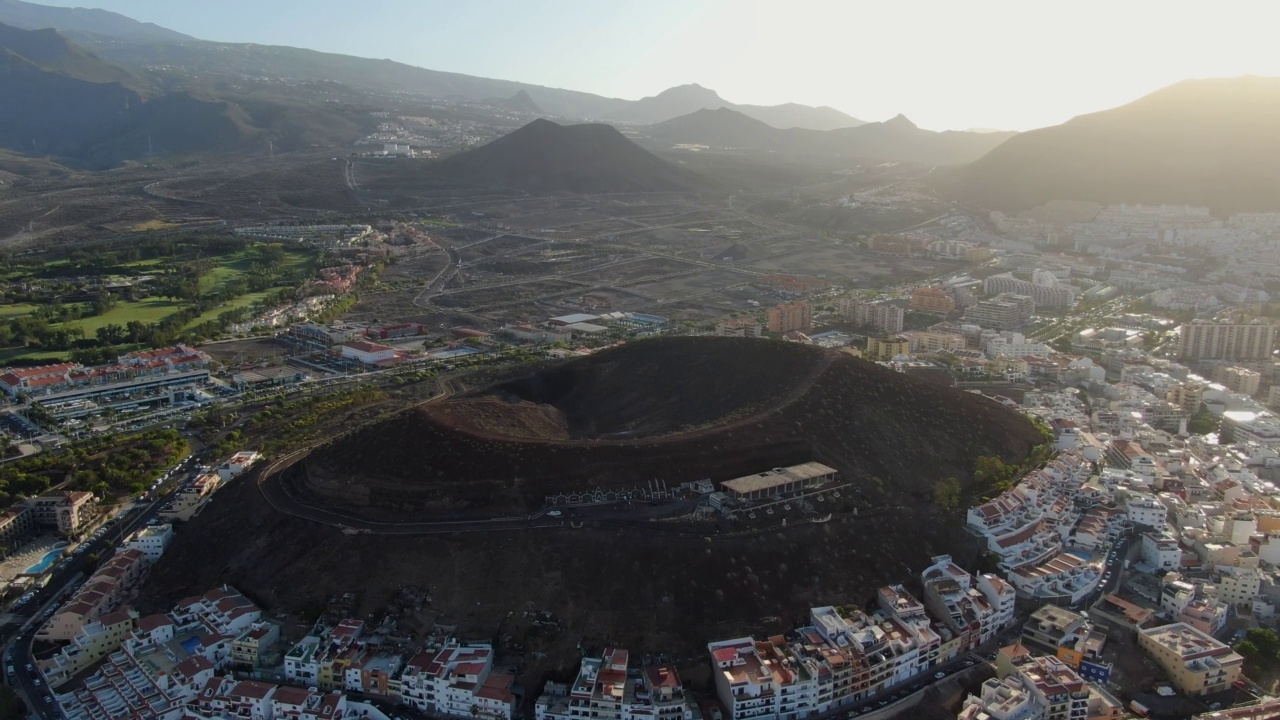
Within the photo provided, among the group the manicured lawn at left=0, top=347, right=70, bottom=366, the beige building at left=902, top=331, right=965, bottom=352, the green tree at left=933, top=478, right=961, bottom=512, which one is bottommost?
the manicured lawn at left=0, top=347, right=70, bottom=366

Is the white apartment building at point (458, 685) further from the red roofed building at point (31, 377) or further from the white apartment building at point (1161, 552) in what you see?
the red roofed building at point (31, 377)

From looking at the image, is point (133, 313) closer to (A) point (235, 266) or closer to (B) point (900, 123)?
(A) point (235, 266)

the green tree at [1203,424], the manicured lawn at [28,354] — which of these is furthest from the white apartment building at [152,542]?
the green tree at [1203,424]

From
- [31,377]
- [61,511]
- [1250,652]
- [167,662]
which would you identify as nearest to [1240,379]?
[1250,652]

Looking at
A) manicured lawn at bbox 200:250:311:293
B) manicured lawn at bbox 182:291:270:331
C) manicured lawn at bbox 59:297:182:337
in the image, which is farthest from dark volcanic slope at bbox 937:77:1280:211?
manicured lawn at bbox 59:297:182:337

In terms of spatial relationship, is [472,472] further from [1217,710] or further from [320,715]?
[1217,710]

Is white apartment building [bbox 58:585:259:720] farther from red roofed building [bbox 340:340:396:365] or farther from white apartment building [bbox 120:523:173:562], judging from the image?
red roofed building [bbox 340:340:396:365]
